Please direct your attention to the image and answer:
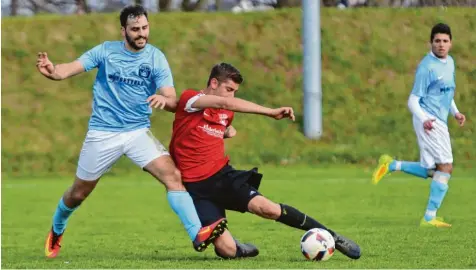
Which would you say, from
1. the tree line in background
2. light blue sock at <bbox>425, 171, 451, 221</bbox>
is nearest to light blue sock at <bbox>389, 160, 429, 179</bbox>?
light blue sock at <bbox>425, 171, 451, 221</bbox>

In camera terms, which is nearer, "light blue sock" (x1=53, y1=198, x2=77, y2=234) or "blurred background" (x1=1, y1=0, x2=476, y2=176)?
"light blue sock" (x1=53, y1=198, x2=77, y2=234)

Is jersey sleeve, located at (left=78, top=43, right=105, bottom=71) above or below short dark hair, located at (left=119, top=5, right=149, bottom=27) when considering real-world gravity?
below

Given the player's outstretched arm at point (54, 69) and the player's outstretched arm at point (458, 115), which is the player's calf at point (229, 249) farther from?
the player's outstretched arm at point (458, 115)

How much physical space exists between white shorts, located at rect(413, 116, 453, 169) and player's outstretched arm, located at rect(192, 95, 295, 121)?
390 cm

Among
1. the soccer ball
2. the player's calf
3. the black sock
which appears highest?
the black sock

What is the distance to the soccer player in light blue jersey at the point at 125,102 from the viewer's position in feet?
30.0

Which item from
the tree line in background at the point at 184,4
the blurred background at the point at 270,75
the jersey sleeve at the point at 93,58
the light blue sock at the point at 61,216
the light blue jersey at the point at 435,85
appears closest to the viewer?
the jersey sleeve at the point at 93,58

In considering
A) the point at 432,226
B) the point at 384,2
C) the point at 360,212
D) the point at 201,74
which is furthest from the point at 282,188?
the point at 384,2

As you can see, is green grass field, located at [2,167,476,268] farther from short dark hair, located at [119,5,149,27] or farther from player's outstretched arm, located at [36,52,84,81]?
short dark hair, located at [119,5,149,27]

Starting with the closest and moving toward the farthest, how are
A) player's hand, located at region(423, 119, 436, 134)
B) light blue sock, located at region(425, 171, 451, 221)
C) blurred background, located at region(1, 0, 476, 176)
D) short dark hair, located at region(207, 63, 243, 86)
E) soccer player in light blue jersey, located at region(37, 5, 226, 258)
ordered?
short dark hair, located at region(207, 63, 243, 86)
soccer player in light blue jersey, located at region(37, 5, 226, 258)
player's hand, located at region(423, 119, 436, 134)
light blue sock, located at region(425, 171, 451, 221)
blurred background, located at region(1, 0, 476, 176)

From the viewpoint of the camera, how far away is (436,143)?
476 inches

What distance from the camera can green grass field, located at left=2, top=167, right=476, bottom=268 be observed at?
8.99 m

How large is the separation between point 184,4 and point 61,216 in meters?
21.2

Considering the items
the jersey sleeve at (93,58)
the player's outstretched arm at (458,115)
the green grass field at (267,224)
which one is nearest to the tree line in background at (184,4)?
the green grass field at (267,224)
